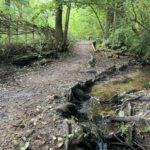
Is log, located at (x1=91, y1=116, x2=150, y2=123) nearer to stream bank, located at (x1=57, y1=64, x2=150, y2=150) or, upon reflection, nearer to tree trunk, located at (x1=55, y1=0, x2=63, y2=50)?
stream bank, located at (x1=57, y1=64, x2=150, y2=150)

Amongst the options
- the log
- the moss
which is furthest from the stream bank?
the moss

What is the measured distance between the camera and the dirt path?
20.4 ft

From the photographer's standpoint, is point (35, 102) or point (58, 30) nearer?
point (35, 102)

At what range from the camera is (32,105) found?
323 inches

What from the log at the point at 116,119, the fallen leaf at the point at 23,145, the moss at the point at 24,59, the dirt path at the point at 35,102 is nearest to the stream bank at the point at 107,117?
the log at the point at 116,119

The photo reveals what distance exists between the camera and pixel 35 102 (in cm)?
850

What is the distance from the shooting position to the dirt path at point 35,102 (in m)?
6.22

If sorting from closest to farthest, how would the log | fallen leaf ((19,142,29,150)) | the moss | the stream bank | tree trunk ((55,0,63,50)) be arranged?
fallen leaf ((19,142,29,150)) < the stream bank < the log < the moss < tree trunk ((55,0,63,50))

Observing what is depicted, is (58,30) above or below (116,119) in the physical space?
above

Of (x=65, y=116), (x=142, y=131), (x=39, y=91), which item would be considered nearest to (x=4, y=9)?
(x=39, y=91)

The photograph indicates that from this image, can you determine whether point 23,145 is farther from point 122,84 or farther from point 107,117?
point 122,84

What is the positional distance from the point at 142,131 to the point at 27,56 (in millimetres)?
A: 8291

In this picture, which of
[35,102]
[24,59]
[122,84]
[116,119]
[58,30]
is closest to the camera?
[116,119]

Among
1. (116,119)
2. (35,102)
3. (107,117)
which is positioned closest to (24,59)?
(35,102)
